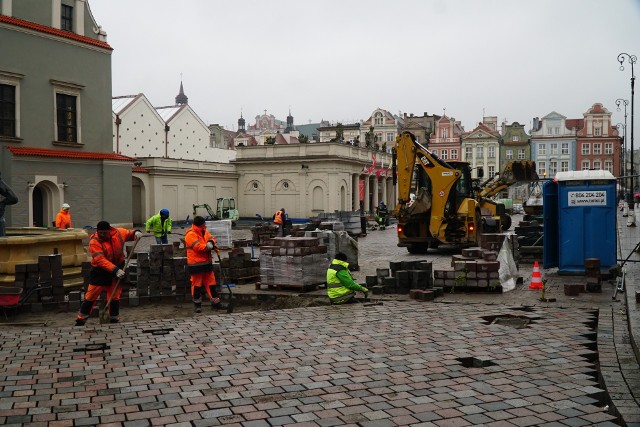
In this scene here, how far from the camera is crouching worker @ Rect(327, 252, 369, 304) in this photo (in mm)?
11523

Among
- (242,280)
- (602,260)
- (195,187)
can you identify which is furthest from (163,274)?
(195,187)

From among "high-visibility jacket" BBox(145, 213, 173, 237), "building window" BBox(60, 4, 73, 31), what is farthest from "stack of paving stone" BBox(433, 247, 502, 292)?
"building window" BBox(60, 4, 73, 31)

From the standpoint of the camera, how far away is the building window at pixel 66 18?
31.5 metres

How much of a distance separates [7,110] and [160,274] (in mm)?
20418

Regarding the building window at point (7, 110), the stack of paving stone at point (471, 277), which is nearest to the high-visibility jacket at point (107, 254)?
the stack of paving stone at point (471, 277)

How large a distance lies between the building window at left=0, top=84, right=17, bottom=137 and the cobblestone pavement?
22199 millimetres

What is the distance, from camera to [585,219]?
563 inches

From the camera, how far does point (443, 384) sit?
21.6 ft

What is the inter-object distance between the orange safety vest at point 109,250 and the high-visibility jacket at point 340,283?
141 inches

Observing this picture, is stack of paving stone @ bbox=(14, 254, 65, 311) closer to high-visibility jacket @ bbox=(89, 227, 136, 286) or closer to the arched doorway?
high-visibility jacket @ bbox=(89, 227, 136, 286)

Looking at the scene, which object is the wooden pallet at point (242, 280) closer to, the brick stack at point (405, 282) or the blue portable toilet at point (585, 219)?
the brick stack at point (405, 282)

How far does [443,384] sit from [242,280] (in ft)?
28.8

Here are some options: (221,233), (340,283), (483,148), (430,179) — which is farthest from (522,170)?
(483,148)

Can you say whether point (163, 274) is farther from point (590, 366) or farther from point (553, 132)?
point (553, 132)
